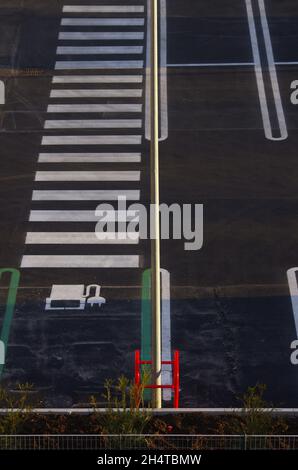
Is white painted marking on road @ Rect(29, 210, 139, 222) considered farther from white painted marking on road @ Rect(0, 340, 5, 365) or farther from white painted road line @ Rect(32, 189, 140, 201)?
white painted marking on road @ Rect(0, 340, 5, 365)

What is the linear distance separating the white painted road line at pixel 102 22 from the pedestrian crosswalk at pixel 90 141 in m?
0.04

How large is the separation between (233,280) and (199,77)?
1152 centimetres

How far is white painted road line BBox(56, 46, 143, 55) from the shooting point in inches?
1565

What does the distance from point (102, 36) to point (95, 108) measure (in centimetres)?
543

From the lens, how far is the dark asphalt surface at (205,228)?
26016 millimetres

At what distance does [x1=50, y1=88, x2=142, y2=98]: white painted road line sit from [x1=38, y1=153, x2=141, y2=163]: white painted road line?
12.4ft

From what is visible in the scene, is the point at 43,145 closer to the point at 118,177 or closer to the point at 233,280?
the point at 118,177

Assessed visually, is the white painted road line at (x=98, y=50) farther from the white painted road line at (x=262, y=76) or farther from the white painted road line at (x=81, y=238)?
the white painted road line at (x=81, y=238)

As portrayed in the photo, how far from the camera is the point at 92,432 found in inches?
801

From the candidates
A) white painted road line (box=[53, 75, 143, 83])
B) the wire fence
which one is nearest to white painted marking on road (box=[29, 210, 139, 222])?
white painted road line (box=[53, 75, 143, 83])

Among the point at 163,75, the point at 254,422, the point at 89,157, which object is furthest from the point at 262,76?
the point at 254,422

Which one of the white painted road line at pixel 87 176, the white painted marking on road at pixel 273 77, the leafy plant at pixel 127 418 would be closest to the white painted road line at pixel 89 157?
the white painted road line at pixel 87 176

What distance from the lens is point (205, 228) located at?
3077cm


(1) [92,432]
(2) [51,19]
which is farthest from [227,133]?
(1) [92,432]
